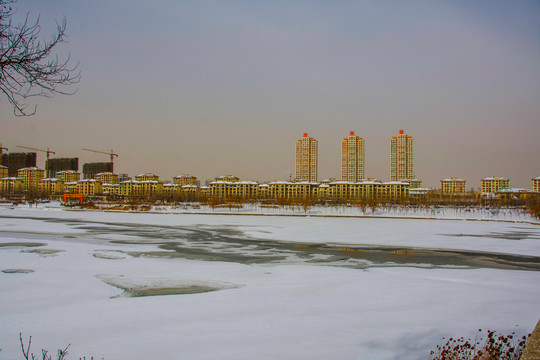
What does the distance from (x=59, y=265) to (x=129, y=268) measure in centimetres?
226

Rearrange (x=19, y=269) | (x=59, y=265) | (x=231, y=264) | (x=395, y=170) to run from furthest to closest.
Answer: (x=395, y=170)
(x=231, y=264)
(x=59, y=265)
(x=19, y=269)

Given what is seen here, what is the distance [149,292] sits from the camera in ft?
29.0

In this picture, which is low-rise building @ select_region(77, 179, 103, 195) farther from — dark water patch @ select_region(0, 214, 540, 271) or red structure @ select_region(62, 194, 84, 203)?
dark water patch @ select_region(0, 214, 540, 271)

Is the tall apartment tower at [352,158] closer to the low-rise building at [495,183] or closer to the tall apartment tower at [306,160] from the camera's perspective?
the tall apartment tower at [306,160]

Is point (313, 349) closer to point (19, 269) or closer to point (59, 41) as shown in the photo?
point (59, 41)

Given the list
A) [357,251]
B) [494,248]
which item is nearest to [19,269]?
[357,251]

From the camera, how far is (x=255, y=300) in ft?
27.3

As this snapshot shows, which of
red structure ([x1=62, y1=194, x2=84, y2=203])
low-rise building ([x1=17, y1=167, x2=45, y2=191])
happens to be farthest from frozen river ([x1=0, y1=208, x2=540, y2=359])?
low-rise building ([x1=17, y1=167, x2=45, y2=191])

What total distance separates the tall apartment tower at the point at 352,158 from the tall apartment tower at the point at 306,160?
1087cm

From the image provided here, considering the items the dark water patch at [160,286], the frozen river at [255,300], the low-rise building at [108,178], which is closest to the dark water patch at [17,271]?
the frozen river at [255,300]

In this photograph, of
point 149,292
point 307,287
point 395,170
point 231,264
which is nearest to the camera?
point 149,292

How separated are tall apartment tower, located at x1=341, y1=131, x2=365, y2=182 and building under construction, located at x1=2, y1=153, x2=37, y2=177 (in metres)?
145

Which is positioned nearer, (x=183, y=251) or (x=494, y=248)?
(x=183, y=251)

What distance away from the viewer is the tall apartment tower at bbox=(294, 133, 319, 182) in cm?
13925
